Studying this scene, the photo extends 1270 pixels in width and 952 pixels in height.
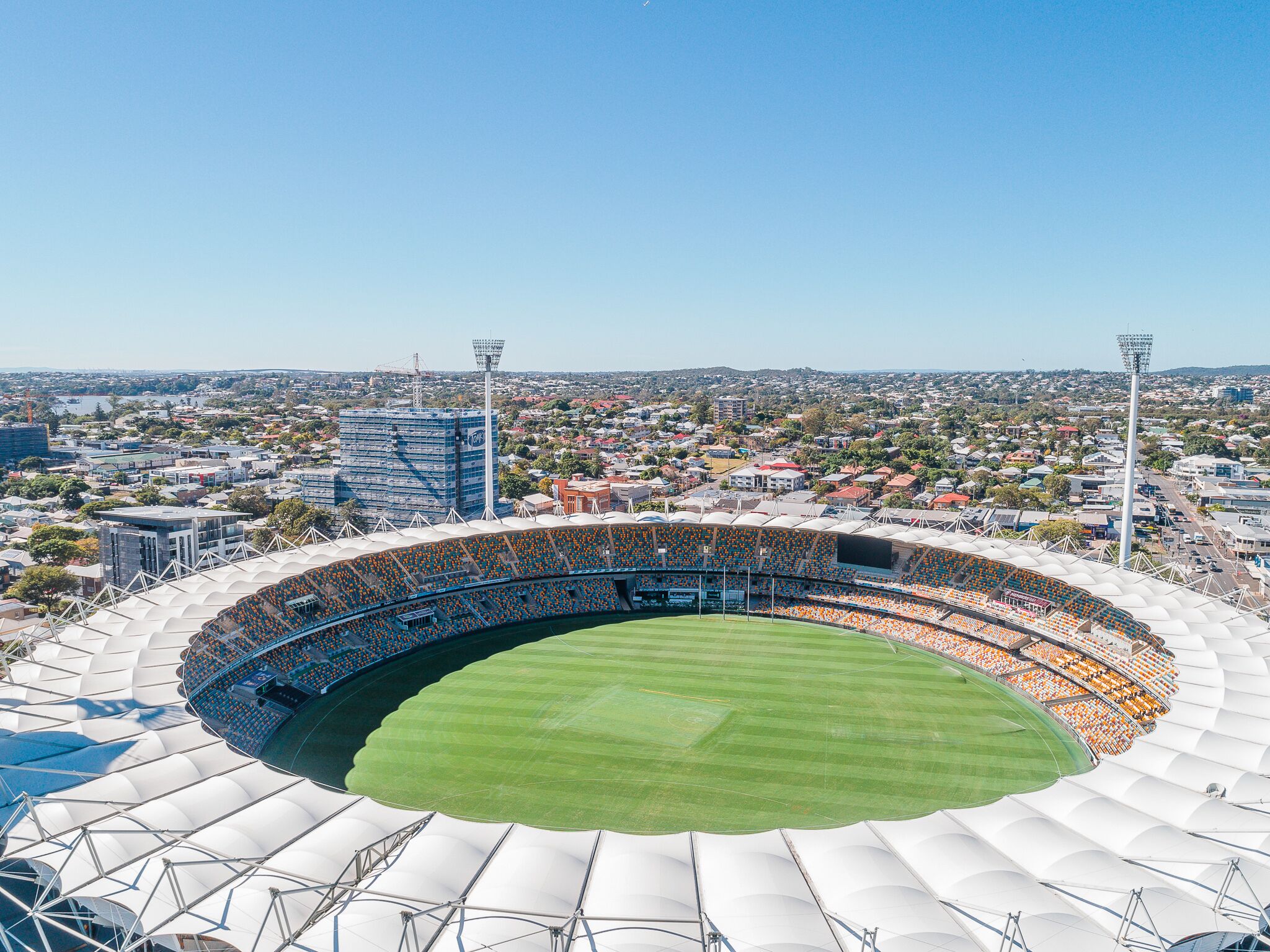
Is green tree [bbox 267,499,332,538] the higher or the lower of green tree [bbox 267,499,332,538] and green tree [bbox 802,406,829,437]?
the lower

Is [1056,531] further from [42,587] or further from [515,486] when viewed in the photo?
[42,587]

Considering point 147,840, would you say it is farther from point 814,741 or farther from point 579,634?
point 579,634

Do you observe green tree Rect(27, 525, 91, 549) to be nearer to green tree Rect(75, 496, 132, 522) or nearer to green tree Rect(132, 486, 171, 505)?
green tree Rect(75, 496, 132, 522)

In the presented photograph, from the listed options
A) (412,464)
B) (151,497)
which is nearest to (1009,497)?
(412,464)

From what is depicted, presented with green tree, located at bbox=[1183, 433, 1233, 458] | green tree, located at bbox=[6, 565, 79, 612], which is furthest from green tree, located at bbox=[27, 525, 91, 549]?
green tree, located at bbox=[1183, 433, 1233, 458]

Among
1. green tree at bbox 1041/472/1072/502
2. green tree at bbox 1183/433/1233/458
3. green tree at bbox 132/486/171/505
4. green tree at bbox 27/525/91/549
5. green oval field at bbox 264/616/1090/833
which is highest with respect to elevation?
green tree at bbox 1183/433/1233/458

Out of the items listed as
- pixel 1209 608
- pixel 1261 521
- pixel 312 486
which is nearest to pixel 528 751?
pixel 1209 608
